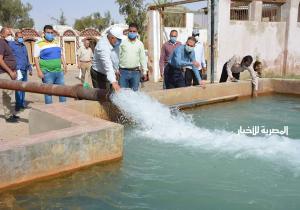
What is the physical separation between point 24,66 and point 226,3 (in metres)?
6.80

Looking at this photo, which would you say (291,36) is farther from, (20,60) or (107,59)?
(107,59)

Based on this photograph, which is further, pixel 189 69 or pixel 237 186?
pixel 189 69

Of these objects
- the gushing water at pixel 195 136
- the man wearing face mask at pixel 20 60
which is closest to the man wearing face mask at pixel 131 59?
the gushing water at pixel 195 136

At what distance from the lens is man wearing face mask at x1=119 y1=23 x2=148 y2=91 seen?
6.71 m

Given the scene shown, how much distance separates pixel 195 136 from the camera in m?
5.25

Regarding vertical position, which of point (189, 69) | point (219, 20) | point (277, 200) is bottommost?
point (277, 200)

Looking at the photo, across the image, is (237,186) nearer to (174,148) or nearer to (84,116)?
(174,148)

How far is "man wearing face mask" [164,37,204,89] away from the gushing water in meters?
1.44

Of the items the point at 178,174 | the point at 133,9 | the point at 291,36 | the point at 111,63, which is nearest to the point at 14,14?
the point at 133,9

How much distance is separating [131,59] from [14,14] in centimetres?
4698

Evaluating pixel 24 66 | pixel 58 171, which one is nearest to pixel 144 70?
pixel 24 66

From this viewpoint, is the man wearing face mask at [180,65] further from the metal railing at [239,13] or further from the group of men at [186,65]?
the metal railing at [239,13]

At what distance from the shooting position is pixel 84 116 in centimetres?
451

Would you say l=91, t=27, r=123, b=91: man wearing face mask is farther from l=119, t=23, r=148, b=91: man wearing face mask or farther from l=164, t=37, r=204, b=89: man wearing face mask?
l=164, t=37, r=204, b=89: man wearing face mask
